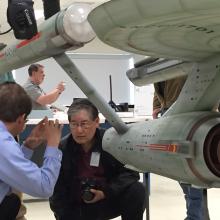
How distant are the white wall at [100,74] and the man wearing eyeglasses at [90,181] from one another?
21.9 feet

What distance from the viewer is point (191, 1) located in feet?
2.08

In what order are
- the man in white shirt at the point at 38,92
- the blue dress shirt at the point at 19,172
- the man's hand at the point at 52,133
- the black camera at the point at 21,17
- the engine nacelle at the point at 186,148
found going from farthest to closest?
1. the man in white shirt at the point at 38,92
2. the man's hand at the point at 52,133
3. the blue dress shirt at the point at 19,172
4. the black camera at the point at 21,17
5. the engine nacelle at the point at 186,148

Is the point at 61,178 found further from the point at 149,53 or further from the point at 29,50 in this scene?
the point at 149,53

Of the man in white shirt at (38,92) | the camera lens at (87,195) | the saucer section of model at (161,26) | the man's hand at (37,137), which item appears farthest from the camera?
the man in white shirt at (38,92)

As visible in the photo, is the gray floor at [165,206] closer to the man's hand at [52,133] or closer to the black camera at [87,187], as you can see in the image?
the black camera at [87,187]

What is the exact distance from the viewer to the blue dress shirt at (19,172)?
1.43m

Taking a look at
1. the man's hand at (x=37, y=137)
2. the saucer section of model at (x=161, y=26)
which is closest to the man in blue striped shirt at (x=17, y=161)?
the man's hand at (x=37, y=137)

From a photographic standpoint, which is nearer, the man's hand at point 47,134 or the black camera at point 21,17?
the black camera at point 21,17

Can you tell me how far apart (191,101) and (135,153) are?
0.22 metres

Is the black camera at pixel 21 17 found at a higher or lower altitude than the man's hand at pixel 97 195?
higher

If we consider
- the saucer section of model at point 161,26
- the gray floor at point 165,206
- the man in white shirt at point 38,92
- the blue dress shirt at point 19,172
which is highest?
the man in white shirt at point 38,92

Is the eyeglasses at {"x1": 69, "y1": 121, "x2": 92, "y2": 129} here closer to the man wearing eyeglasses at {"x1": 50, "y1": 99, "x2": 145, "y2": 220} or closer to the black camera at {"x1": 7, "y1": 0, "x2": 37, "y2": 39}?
the man wearing eyeglasses at {"x1": 50, "y1": 99, "x2": 145, "y2": 220}

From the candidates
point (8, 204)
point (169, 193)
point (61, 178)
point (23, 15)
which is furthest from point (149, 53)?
Result: point (169, 193)

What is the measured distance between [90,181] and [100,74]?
23.3 feet
